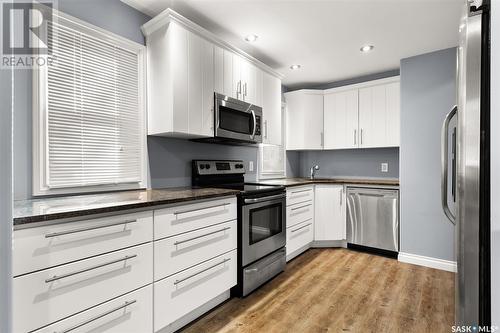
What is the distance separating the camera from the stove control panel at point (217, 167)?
2.51 m

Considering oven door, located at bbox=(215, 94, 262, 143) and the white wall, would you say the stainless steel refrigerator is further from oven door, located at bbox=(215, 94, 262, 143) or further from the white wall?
oven door, located at bbox=(215, 94, 262, 143)

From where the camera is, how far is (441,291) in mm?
2264

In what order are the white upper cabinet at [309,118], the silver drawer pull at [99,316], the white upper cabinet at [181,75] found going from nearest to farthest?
the silver drawer pull at [99,316]
the white upper cabinet at [181,75]
the white upper cabinet at [309,118]

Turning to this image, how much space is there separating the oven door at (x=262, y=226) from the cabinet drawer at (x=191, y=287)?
0.17m

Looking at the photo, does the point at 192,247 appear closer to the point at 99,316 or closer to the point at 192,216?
the point at 192,216

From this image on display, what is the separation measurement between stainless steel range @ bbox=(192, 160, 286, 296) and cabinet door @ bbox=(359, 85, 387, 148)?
1.73 metres

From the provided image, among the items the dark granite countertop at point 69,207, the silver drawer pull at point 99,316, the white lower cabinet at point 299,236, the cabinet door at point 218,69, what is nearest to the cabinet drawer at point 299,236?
the white lower cabinet at point 299,236

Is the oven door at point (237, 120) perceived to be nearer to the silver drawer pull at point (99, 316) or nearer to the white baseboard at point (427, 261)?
the silver drawer pull at point (99, 316)

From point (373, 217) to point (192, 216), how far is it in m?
2.50

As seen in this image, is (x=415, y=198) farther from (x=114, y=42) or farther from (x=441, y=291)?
(x=114, y=42)

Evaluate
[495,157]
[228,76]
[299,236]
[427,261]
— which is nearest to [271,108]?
[228,76]

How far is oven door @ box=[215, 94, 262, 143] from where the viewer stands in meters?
2.35

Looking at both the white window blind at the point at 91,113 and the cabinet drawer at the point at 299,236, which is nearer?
the white window blind at the point at 91,113

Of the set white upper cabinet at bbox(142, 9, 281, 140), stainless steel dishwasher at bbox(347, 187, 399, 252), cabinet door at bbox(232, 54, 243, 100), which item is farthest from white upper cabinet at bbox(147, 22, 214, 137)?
stainless steel dishwasher at bbox(347, 187, 399, 252)
